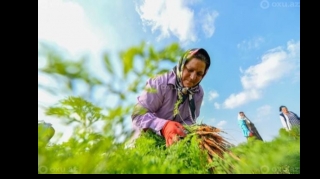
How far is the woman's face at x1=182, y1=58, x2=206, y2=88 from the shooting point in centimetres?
82

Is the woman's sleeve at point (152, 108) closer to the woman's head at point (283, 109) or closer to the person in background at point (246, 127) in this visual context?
the person in background at point (246, 127)

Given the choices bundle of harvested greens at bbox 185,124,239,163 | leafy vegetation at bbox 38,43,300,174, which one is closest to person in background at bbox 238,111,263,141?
bundle of harvested greens at bbox 185,124,239,163

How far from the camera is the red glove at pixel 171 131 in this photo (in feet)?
2.50

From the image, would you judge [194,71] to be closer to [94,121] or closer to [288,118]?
[288,118]

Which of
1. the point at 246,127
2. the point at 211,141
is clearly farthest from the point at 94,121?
the point at 246,127

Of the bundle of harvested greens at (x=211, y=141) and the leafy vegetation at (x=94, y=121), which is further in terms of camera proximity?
the bundle of harvested greens at (x=211, y=141)

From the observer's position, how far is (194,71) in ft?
2.74

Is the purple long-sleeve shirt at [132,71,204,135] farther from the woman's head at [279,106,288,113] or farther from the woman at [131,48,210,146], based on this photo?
the woman's head at [279,106,288,113]

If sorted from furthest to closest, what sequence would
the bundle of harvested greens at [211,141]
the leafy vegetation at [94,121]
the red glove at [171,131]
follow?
the red glove at [171,131] < the bundle of harvested greens at [211,141] < the leafy vegetation at [94,121]

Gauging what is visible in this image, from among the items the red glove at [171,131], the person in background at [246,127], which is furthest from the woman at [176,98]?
the person in background at [246,127]

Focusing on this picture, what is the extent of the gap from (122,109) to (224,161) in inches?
12.3
